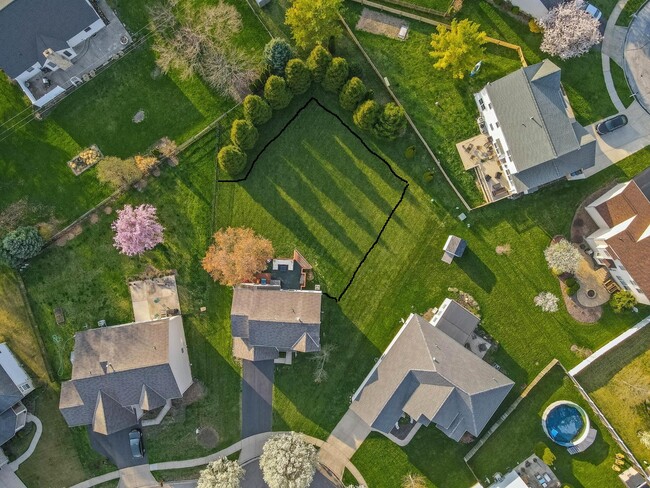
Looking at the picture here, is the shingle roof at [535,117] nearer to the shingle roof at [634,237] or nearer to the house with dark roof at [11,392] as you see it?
the shingle roof at [634,237]

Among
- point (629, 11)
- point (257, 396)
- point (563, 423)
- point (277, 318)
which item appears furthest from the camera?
point (563, 423)

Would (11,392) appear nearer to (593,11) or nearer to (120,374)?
(120,374)

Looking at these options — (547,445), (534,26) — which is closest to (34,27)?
(534,26)

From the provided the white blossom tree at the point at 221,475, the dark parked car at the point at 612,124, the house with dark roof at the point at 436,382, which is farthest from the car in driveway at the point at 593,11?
the white blossom tree at the point at 221,475

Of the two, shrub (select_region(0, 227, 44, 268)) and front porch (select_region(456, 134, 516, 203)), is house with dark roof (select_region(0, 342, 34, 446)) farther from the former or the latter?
front porch (select_region(456, 134, 516, 203))

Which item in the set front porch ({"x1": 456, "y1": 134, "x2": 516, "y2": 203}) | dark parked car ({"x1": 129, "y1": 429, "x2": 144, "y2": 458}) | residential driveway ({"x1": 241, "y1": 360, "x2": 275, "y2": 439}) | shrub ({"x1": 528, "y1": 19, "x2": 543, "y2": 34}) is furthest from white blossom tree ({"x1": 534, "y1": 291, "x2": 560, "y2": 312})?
dark parked car ({"x1": 129, "y1": 429, "x2": 144, "y2": 458})

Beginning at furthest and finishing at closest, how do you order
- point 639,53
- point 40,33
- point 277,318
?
point 639,53
point 277,318
point 40,33

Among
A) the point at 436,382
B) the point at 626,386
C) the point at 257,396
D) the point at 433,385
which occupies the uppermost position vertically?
the point at 257,396
